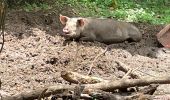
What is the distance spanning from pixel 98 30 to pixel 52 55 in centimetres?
207

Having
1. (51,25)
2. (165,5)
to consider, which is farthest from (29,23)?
(165,5)

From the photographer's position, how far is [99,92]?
6.34 meters

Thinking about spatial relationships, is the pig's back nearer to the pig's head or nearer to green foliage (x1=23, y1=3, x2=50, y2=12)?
the pig's head

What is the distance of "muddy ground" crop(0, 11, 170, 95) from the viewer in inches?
302

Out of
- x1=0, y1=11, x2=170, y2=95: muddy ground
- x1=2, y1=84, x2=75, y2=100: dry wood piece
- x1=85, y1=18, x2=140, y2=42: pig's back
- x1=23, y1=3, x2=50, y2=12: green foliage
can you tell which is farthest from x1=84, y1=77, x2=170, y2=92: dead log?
x1=23, y1=3, x2=50, y2=12: green foliage

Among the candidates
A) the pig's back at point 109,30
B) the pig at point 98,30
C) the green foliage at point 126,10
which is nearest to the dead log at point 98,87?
the pig at point 98,30

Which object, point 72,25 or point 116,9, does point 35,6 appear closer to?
point 72,25

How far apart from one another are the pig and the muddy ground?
21 cm

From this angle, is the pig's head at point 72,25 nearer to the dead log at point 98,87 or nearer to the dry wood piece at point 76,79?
the dry wood piece at point 76,79

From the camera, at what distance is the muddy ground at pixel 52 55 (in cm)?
767

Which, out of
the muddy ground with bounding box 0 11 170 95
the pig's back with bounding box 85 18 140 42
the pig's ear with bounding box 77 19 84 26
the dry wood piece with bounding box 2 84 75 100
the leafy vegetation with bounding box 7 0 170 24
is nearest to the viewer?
the dry wood piece with bounding box 2 84 75 100

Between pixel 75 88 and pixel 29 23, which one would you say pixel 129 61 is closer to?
pixel 29 23

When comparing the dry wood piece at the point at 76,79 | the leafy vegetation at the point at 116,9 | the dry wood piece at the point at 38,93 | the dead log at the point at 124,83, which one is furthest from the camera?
the leafy vegetation at the point at 116,9

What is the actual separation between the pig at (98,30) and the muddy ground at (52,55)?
210mm
